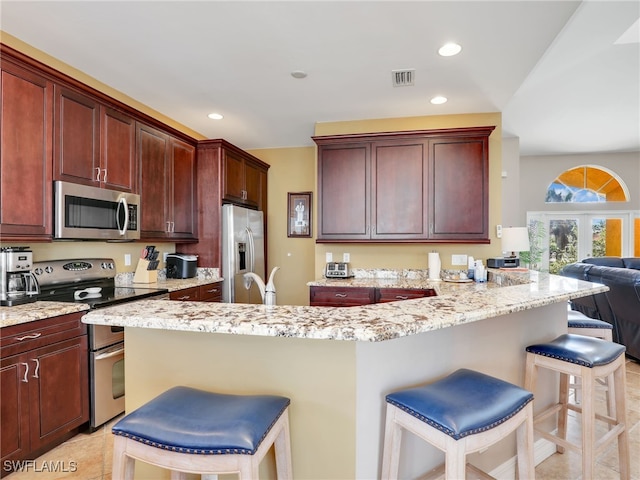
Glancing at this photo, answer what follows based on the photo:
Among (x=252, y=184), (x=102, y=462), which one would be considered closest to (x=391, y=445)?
(x=102, y=462)

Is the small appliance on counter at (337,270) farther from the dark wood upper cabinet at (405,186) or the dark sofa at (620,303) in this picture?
the dark sofa at (620,303)

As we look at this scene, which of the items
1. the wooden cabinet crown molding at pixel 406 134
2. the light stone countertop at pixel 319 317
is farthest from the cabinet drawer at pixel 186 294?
the wooden cabinet crown molding at pixel 406 134

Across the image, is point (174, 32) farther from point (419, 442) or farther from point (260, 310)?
point (419, 442)

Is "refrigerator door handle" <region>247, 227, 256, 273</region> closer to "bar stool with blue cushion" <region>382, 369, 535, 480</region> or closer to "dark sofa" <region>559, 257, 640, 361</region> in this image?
"bar stool with blue cushion" <region>382, 369, 535, 480</region>

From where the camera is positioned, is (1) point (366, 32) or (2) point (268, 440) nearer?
(2) point (268, 440)

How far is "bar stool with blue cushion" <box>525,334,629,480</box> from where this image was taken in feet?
5.33

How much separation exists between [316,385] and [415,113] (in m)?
3.37

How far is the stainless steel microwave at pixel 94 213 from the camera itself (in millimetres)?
2404

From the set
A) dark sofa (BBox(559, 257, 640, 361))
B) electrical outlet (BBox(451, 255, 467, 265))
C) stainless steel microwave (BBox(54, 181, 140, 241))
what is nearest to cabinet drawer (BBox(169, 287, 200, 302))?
stainless steel microwave (BBox(54, 181, 140, 241))

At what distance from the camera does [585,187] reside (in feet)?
23.4

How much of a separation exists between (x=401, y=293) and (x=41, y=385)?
9.11 feet

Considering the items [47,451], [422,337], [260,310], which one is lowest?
[47,451]

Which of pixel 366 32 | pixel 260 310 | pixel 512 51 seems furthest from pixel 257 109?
pixel 260 310

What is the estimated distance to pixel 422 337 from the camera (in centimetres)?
141
